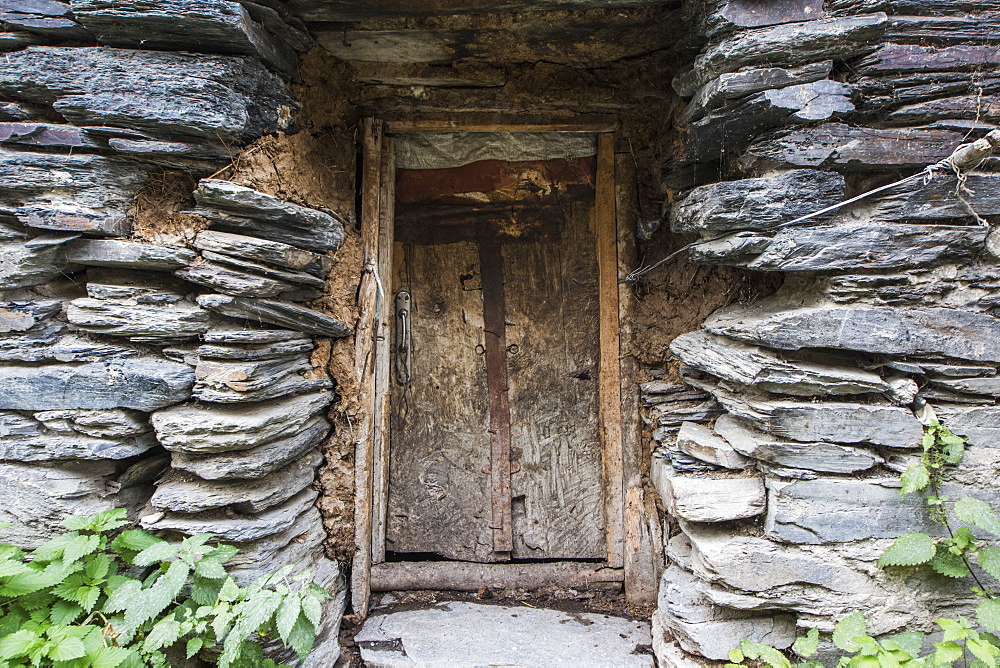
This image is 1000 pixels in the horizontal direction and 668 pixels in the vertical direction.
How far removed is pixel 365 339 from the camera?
261 cm

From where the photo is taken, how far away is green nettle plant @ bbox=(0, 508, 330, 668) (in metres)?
1.77

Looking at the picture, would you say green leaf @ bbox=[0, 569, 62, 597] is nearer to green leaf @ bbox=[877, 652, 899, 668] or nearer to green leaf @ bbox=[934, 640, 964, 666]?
green leaf @ bbox=[877, 652, 899, 668]

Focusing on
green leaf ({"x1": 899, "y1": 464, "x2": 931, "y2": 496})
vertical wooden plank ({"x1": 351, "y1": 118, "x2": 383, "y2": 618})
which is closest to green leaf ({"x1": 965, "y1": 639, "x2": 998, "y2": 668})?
green leaf ({"x1": 899, "y1": 464, "x2": 931, "y2": 496})

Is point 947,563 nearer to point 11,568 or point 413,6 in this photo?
point 413,6

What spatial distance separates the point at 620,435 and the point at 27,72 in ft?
9.11

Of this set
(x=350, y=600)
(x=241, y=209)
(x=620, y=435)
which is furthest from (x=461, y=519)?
(x=241, y=209)

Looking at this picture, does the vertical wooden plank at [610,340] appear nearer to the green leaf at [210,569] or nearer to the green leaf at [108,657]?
the green leaf at [210,569]

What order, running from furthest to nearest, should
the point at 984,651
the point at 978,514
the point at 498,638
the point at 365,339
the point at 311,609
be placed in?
the point at 365,339 → the point at 498,638 → the point at 311,609 → the point at 978,514 → the point at 984,651

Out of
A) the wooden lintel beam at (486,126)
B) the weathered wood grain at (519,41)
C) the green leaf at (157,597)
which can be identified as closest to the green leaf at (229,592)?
the green leaf at (157,597)

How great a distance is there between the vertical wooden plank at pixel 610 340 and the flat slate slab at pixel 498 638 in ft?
1.32

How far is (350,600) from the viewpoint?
8.70 ft

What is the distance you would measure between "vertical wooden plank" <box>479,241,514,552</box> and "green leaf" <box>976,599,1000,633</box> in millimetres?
1858

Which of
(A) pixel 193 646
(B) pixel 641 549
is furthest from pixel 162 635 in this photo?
(B) pixel 641 549

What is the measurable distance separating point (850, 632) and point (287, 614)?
189 centimetres
